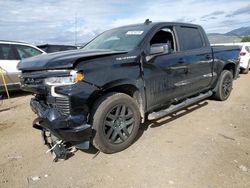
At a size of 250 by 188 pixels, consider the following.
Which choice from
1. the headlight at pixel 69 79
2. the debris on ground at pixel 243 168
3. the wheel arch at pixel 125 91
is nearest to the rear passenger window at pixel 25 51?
the wheel arch at pixel 125 91

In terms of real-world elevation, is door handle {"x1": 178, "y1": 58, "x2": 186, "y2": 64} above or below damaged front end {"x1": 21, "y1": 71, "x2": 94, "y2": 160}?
above

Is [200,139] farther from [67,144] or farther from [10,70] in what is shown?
[10,70]

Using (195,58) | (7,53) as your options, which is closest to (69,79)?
(195,58)

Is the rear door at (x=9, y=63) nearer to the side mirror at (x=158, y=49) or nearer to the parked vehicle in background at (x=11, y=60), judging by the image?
the parked vehicle in background at (x=11, y=60)

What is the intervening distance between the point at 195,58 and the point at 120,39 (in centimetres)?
171

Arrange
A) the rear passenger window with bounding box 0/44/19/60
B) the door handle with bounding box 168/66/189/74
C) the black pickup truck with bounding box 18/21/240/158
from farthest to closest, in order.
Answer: the rear passenger window with bounding box 0/44/19/60 → the door handle with bounding box 168/66/189/74 → the black pickup truck with bounding box 18/21/240/158

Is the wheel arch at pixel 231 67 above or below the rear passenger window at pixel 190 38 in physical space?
below

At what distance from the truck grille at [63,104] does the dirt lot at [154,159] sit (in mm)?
835

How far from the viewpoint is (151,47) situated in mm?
4387

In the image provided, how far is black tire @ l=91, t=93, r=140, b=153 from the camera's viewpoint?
147 inches

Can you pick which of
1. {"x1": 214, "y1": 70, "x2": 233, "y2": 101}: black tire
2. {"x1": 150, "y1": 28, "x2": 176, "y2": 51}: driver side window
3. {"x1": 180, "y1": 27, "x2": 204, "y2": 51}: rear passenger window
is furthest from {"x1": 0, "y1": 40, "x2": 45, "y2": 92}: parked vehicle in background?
{"x1": 214, "y1": 70, "x2": 233, "y2": 101}: black tire

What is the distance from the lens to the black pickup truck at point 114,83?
345 centimetres

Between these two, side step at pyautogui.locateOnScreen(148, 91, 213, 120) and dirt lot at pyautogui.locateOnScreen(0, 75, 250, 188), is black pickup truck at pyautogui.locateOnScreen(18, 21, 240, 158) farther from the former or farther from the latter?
dirt lot at pyautogui.locateOnScreen(0, 75, 250, 188)

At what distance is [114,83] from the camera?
3.84m
